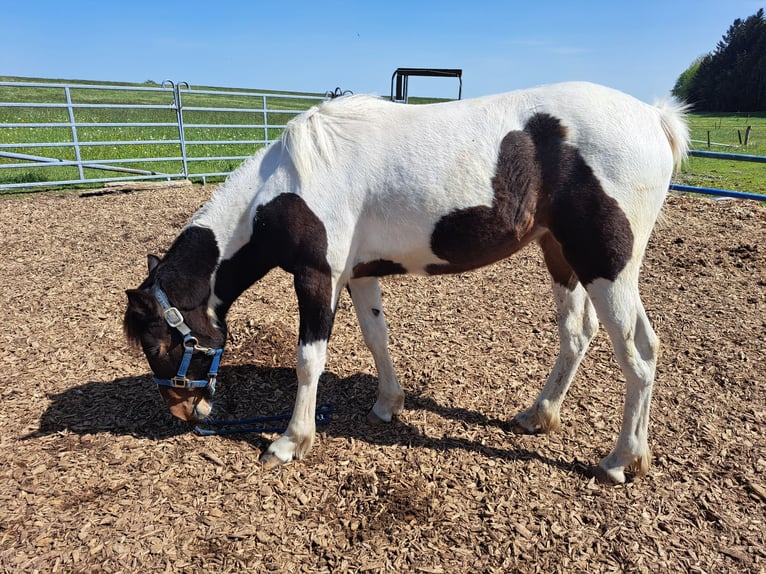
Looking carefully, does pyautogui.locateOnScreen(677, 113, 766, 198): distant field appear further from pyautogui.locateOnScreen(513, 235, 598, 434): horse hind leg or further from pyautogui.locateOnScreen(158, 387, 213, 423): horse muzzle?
pyautogui.locateOnScreen(158, 387, 213, 423): horse muzzle

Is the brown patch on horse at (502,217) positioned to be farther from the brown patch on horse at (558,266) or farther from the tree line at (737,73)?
the tree line at (737,73)

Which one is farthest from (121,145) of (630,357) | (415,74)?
(630,357)

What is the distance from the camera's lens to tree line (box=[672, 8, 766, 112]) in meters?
55.9

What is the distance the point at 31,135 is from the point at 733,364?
24.8m

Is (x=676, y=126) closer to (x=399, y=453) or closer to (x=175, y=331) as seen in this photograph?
(x=399, y=453)

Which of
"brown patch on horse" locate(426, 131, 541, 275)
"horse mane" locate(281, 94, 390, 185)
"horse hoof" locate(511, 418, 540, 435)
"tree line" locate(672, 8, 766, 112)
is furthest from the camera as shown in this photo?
"tree line" locate(672, 8, 766, 112)

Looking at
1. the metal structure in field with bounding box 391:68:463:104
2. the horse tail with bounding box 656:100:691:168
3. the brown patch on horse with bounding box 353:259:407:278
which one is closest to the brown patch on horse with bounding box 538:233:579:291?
the horse tail with bounding box 656:100:691:168

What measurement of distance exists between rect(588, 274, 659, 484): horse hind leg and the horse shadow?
22 centimetres

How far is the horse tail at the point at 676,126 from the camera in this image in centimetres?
275

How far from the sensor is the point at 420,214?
2711 millimetres

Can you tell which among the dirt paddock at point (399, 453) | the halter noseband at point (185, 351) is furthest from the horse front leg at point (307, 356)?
the halter noseband at point (185, 351)

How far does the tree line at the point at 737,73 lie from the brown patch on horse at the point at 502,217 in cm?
6264

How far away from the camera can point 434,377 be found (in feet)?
13.3

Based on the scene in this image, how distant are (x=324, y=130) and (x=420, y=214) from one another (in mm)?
743
